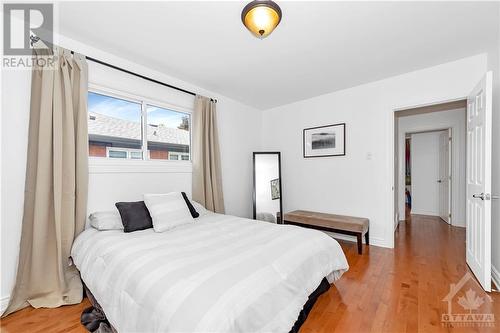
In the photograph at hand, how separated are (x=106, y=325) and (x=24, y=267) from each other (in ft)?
3.21

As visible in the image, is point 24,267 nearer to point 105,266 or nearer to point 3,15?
point 105,266

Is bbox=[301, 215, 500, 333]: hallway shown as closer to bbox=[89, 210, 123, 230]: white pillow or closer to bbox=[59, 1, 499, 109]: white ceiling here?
bbox=[89, 210, 123, 230]: white pillow

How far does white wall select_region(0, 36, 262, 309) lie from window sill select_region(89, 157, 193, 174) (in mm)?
11

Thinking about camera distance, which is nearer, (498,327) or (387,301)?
(498,327)

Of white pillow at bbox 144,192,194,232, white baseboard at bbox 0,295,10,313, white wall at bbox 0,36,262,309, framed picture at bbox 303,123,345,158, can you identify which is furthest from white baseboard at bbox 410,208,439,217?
white baseboard at bbox 0,295,10,313

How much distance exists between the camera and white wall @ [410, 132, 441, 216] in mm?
5262

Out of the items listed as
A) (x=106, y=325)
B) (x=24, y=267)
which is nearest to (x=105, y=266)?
(x=106, y=325)

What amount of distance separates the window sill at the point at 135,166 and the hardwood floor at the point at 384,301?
1.29 m

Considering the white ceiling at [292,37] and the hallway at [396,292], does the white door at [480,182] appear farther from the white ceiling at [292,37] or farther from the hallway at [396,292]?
the white ceiling at [292,37]

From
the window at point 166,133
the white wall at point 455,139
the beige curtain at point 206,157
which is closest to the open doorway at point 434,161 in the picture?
the white wall at point 455,139

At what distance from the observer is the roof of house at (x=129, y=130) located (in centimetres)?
244

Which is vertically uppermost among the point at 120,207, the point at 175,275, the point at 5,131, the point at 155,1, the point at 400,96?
the point at 155,1

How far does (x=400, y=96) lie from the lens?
121 inches

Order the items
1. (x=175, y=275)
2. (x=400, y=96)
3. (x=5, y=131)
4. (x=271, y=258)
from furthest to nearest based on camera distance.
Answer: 1. (x=400, y=96)
2. (x=5, y=131)
3. (x=271, y=258)
4. (x=175, y=275)
